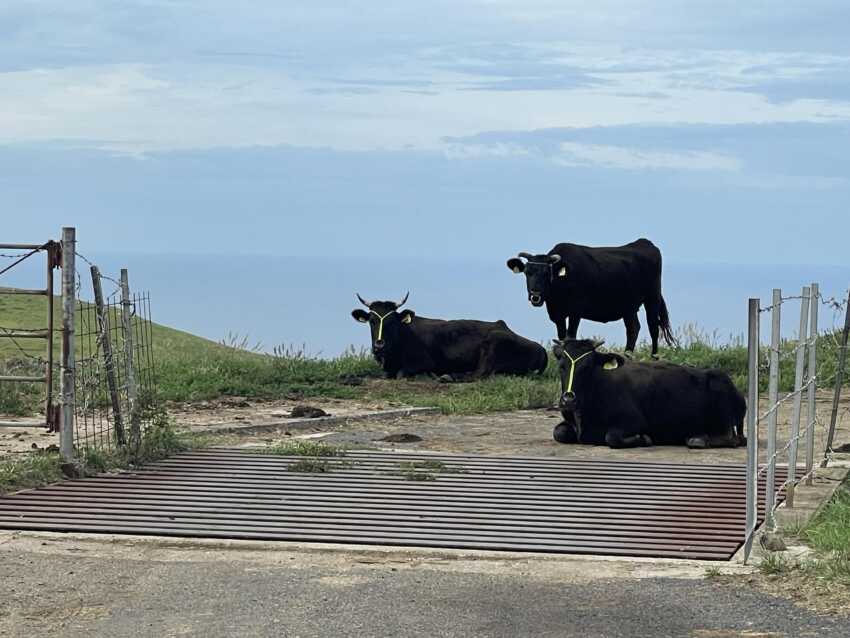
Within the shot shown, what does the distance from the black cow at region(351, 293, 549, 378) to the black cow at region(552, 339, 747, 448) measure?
215 inches

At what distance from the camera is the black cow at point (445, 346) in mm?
19156

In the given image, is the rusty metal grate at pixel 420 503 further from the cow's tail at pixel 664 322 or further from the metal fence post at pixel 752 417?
the cow's tail at pixel 664 322

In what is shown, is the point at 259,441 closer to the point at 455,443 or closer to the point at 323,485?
the point at 455,443

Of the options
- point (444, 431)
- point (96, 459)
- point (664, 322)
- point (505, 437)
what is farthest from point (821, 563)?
point (664, 322)

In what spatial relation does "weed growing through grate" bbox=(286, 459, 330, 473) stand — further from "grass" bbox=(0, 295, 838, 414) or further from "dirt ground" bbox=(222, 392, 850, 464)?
"grass" bbox=(0, 295, 838, 414)

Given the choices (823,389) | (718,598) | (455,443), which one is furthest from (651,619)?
(823,389)

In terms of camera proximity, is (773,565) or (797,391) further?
(797,391)

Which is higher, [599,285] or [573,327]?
[599,285]

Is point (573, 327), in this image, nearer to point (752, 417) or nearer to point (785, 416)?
point (785, 416)

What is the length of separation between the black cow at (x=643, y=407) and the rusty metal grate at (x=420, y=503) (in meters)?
1.21

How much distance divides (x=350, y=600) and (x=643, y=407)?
6.73 m

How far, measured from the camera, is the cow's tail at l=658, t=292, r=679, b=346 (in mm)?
21984

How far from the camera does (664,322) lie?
22.2 m

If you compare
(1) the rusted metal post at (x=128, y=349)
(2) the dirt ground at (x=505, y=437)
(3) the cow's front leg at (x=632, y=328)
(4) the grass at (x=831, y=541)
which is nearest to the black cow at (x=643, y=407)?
(2) the dirt ground at (x=505, y=437)
